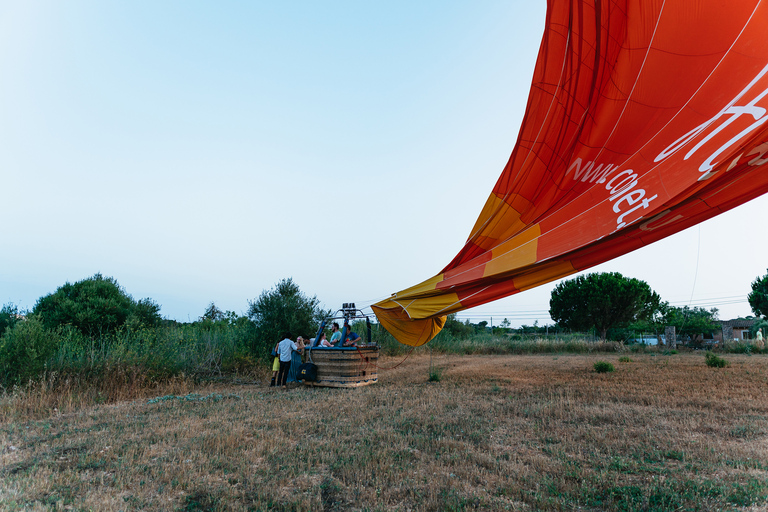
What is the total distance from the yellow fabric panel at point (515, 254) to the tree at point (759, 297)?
1800 inches

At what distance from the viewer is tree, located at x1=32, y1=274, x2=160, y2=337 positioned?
16.8 meters

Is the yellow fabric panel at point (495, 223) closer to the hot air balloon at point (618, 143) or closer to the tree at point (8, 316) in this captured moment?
the hot air balloon at point (618, 143)

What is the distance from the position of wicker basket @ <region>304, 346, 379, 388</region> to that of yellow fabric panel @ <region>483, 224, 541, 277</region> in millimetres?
4411

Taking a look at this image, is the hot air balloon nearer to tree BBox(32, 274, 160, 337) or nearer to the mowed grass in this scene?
the mowed grass

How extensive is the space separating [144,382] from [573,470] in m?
8.67

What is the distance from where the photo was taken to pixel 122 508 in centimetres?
313

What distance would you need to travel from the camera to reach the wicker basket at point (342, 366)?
31.3 ft

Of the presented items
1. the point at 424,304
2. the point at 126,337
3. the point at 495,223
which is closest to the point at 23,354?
the point at 126,337

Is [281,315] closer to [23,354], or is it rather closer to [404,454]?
[23,354]

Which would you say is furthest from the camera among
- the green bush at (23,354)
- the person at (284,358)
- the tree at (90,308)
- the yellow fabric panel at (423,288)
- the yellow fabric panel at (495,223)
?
the tree at (90,308)

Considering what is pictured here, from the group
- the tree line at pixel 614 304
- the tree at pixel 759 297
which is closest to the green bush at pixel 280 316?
the tree line at pixel 614 304

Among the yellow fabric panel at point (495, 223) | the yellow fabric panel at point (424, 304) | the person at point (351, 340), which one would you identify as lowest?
the person at point (351, 340)

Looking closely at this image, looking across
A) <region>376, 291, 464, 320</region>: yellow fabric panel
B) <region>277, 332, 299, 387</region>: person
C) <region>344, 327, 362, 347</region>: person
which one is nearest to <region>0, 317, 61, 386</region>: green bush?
<region>277, 332, 299, 387</region>: person

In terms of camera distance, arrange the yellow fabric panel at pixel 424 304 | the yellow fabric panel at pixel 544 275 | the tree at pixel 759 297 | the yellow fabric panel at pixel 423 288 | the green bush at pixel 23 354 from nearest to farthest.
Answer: the yellow fabric panel at pixel 544 275, the yellow fabric panel at pixel 424 304, the yellow fabric panel at pixel 423 288, the green bush at pixel 23 354, the tree at pixel 759 297
